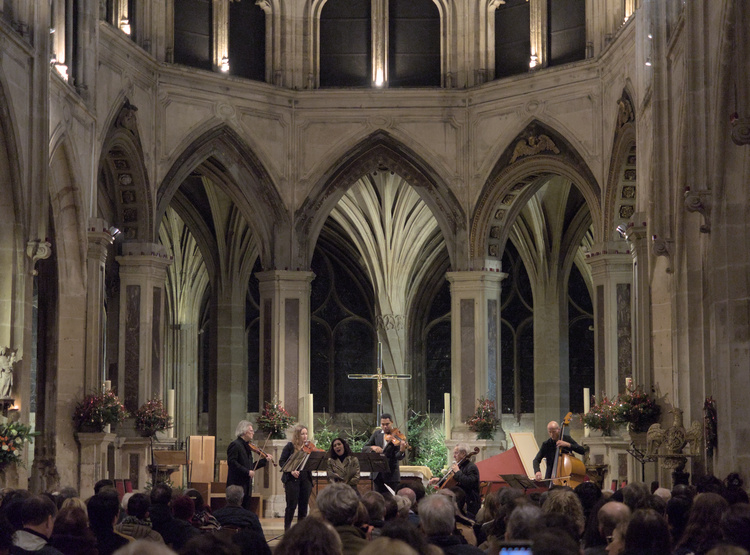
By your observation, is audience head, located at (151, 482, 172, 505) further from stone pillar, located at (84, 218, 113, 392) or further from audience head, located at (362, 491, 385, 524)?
stone pillar, located at (84, 218, 113, 392)

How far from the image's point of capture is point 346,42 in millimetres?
21438

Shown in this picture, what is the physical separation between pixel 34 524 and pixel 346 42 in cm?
1662

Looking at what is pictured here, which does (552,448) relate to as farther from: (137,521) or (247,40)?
(247,40)

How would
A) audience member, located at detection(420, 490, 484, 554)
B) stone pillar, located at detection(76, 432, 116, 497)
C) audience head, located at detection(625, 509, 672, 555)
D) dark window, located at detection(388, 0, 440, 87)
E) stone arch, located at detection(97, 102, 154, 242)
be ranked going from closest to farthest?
audience head, located at detection(625, 509, 672, 555) → audience member, located at detection(420, 490, 484, 554) → stone pillar, located at detection(76, 432, 116, 497) → stone arch, located at detection(97, 102, 154, 242) → dark window, located at detection(388, 0, 440, 87)

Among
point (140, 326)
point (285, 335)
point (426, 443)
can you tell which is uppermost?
point (140, 326)

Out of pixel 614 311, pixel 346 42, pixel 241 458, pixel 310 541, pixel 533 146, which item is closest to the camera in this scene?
pixel 310 541

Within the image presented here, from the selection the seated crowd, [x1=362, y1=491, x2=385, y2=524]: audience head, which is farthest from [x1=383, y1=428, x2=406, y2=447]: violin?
[x1=362, y1=491, x2=385, y2=524]: audience head

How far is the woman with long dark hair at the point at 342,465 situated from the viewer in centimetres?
1253

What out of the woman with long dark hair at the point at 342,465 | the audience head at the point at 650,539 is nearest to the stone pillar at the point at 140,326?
the woman with long dark hair at the point at 342,465

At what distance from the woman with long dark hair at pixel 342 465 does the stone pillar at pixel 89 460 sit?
4.79 metres

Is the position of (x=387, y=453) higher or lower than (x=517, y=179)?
lower

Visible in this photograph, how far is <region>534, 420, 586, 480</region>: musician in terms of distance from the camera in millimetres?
13477

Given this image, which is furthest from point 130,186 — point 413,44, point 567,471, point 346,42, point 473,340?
point 567,471

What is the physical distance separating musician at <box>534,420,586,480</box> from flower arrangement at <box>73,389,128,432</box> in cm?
610
